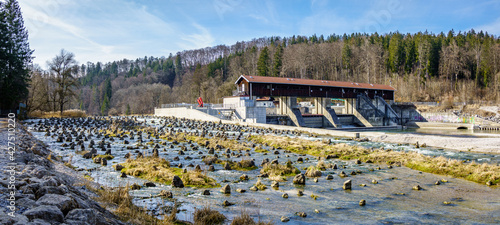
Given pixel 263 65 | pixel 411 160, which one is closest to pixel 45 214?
pixel 411 160

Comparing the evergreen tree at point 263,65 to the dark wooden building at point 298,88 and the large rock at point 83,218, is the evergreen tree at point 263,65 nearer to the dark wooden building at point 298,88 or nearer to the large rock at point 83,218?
the dark wooden building at point 298,88

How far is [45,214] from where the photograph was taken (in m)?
4.11

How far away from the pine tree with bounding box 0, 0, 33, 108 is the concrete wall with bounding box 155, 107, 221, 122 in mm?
24948

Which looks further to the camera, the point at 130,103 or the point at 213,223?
the point at 130,103

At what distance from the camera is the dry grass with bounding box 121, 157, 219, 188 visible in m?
11.1

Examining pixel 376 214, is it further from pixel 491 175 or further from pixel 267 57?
pixel 267 57

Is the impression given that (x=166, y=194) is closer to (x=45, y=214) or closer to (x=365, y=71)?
(x=45, y=214)

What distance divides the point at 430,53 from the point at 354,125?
132 feet

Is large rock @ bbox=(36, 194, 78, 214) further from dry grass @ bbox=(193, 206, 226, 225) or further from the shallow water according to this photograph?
the shallow water

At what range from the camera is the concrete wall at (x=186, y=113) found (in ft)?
157

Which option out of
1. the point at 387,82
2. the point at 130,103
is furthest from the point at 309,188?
the point at 130,103

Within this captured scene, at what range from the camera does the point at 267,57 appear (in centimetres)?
8312

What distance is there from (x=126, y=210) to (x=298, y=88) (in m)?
46.3

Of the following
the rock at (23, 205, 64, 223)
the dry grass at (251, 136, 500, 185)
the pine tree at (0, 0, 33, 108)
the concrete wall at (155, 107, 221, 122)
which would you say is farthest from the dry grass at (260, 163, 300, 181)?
the pine tree at (0, 0, 33, 108)
